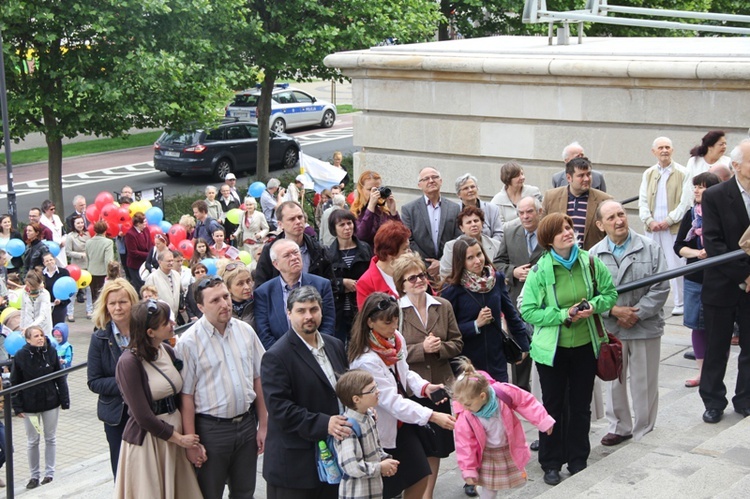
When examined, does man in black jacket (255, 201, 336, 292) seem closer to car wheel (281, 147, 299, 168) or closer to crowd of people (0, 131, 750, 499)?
crowd of people (0, 131, 750, 499)

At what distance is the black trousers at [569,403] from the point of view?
739cm

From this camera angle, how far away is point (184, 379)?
266 inches

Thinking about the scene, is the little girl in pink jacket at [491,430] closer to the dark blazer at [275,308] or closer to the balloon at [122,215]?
the dark blazer at [275,308]

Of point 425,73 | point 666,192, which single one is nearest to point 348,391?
point 666,192

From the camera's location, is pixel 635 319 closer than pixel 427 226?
Yes

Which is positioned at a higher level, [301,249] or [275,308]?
[301,249]

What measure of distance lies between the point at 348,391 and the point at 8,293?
1062 centimetres

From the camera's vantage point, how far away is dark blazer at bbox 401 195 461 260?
31.9ft

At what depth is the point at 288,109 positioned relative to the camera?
42.2 meters

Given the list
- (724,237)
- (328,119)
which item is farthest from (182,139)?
(724,237)

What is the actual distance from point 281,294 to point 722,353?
3.36m

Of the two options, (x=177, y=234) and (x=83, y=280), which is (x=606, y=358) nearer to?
(x=177, y=234)

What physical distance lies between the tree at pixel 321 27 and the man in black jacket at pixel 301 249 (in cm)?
1821

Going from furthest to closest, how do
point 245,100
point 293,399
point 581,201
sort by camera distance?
point 245,100 → point 581,201 → point 293,399
